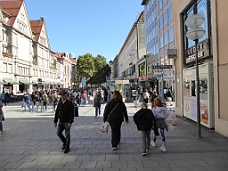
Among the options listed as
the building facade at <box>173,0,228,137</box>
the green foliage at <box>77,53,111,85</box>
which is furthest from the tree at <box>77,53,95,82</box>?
the building facade at <box>173,0,228,137</box>

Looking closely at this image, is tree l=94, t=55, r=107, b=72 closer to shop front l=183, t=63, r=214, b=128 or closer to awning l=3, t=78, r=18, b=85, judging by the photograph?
awning l=3, t=78, r=18, b=85

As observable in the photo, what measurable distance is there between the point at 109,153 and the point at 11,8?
48.5 metres

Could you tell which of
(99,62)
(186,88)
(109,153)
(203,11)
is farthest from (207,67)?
(99,62)

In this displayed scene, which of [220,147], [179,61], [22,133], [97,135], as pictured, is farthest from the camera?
[179,61]

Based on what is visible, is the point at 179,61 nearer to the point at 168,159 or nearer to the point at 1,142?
the point at 168,159

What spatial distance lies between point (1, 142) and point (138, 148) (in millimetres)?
4594

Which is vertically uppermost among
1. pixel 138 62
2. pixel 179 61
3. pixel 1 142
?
pixel 138 62

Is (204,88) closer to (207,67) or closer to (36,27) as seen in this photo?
(207,67)

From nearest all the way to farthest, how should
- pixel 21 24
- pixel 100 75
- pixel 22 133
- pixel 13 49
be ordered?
pixel 22 133 → pixel 13 49 → pixel 21 24 → pixel 100 75

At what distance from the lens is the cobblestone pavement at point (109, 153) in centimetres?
543

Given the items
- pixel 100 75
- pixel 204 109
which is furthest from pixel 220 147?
pixel 100 75

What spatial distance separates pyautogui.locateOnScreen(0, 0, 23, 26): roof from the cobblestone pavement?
133ft

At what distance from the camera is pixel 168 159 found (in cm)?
591

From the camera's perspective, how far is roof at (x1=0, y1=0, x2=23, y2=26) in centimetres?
4484
